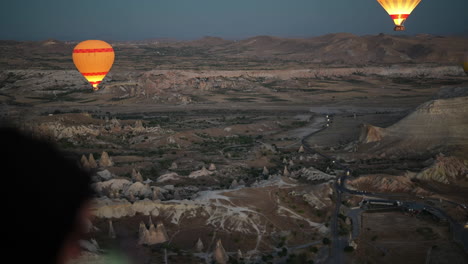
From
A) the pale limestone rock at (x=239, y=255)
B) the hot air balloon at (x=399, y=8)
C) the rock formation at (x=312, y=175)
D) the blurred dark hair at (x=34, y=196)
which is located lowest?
the pale limestone rock at (x=239, y=255)

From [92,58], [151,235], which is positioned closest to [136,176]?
[151,235]

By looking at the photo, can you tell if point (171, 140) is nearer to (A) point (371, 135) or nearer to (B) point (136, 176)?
(B) point (136, 176)

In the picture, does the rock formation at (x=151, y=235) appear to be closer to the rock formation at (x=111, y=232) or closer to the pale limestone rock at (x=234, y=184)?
the rock formation at (x=111, y=232)

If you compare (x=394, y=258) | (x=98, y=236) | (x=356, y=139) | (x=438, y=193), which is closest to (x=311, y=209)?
(x=394, y=258)

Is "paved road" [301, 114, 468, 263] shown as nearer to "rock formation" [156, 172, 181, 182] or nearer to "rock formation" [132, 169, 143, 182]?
"rock formation" [156, 172, 181, 182]

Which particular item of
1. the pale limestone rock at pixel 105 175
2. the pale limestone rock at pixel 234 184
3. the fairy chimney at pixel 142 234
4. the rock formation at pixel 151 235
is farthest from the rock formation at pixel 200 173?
the fairy chimney at pixel 142 234
